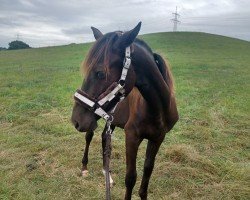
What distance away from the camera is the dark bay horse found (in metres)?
2.95

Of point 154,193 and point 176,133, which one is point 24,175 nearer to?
point 154,193

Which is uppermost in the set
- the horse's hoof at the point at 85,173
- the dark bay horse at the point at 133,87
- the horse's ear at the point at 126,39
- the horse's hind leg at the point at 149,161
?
the horse's ear at the point at 126,39

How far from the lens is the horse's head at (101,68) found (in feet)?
9.60

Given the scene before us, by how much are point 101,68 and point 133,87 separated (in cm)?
63

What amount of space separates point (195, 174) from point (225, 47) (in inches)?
1584

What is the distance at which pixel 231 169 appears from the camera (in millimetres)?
5379

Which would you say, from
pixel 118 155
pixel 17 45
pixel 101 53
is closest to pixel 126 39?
pixel 101 53

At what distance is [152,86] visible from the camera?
344cm

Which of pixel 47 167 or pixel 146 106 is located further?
pixel 47 167

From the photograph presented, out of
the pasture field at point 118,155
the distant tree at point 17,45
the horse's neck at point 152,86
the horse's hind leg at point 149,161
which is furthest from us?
the distant tree at point 17,45

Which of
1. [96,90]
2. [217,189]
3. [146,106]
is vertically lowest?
[217,189]

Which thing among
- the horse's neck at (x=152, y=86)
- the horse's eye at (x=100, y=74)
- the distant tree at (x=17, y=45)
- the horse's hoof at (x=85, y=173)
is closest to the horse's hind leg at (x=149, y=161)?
the horse's neck at (x=152, y=86)

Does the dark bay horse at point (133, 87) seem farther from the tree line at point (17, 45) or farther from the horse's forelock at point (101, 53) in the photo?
the tree line at point (17, 45)

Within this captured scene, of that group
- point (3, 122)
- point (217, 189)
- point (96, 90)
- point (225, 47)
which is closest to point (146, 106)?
point (96, 90)
